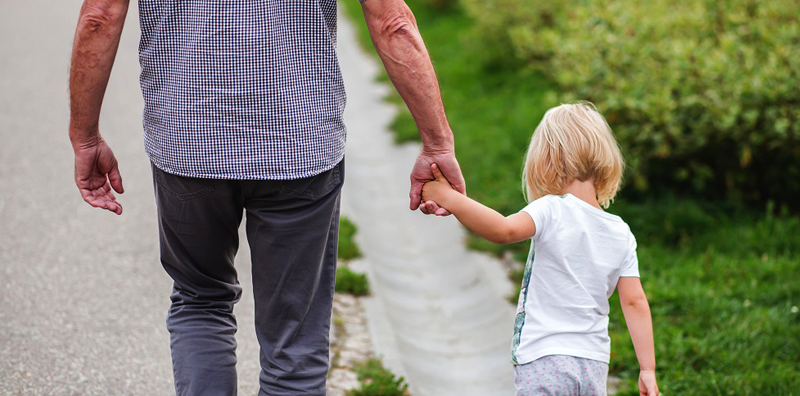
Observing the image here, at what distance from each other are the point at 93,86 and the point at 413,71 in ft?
2.85

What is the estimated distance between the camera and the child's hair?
90.4 inches

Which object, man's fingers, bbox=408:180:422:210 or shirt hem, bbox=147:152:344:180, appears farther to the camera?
man's fingers, bbox=408:180:422:210

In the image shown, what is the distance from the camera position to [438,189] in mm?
2312

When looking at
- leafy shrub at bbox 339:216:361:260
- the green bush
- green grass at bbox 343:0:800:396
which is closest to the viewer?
green grass at bbox 343:0:800:396

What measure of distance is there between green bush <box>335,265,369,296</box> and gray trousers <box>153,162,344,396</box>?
1700 millimetres

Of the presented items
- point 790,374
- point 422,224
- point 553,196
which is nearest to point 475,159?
point 422,224

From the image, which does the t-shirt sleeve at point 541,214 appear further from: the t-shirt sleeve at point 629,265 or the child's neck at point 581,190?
the t-shirt sleeve at point 629,265

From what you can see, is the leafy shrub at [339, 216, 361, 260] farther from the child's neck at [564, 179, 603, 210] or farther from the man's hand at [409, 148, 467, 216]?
the child's neck at [564, 179, 603, 210]

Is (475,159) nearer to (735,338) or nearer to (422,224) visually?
(422,224)

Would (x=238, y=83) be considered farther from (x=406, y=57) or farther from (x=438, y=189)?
(x=438, y=189)

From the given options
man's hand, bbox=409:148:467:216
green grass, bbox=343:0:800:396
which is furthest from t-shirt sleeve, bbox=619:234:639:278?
green grass, bbox=343:0:800:396

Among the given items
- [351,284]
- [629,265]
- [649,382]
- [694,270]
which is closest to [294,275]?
[629,265]

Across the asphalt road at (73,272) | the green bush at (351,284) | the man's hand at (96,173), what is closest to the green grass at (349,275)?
the green bush at (351,284)

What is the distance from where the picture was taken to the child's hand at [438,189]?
228cm
